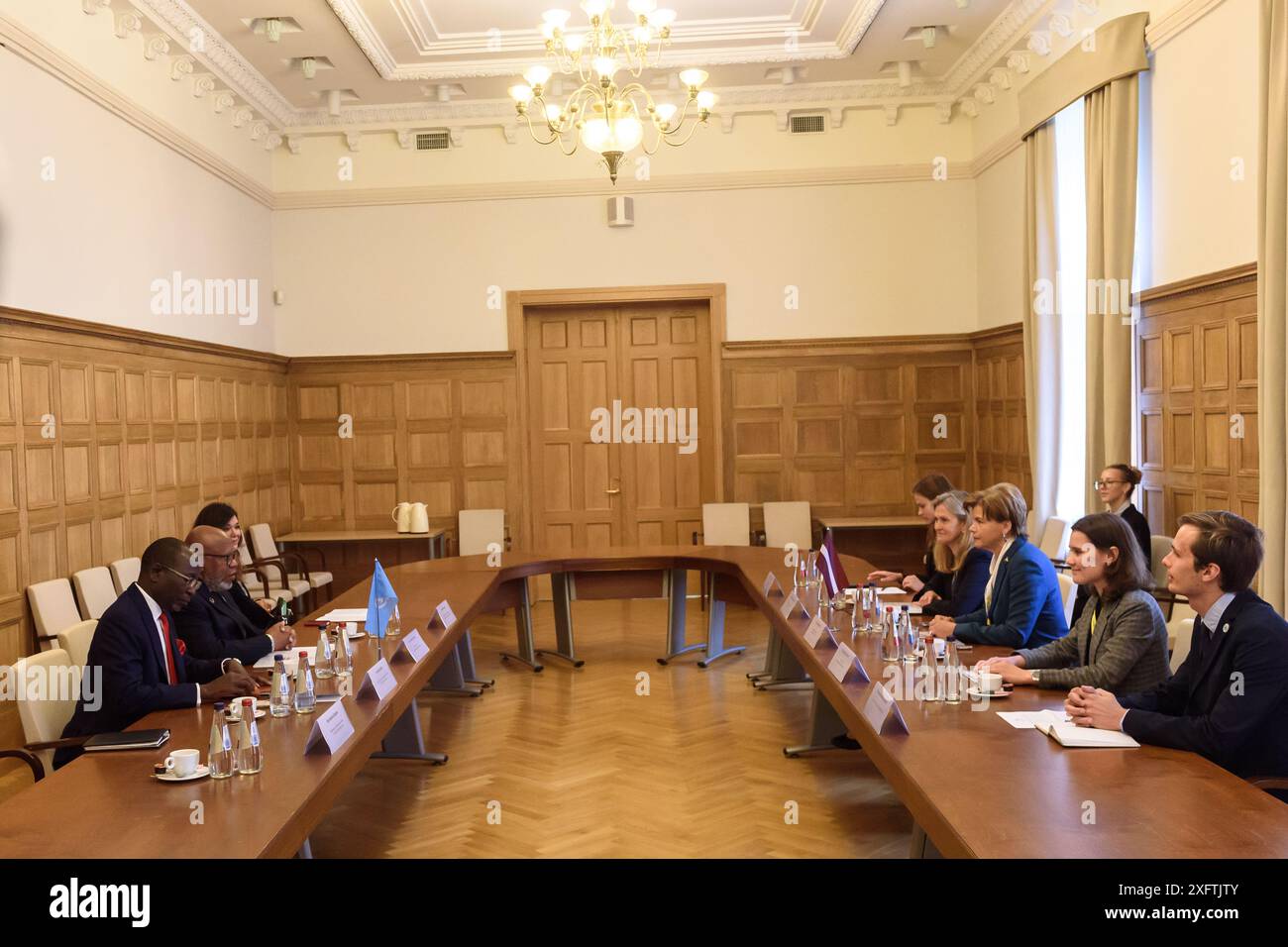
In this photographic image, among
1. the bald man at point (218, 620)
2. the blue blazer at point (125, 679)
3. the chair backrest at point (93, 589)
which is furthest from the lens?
the chair backrest at point (93, 589)

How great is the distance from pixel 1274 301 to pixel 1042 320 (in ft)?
9.36

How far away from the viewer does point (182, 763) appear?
9.31ft

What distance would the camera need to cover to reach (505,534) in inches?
384

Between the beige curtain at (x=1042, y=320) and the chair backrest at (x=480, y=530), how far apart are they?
171 inches

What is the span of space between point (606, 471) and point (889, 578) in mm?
4418

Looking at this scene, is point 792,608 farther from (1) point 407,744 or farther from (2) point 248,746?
(2) point 248,746

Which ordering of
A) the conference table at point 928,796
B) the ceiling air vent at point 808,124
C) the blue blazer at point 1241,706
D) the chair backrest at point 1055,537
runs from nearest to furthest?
the conference table at point 928,796
the blue blazer at point 1241,706
the chair backrest at point 1055,537
the ceiling air vent at point 808,124

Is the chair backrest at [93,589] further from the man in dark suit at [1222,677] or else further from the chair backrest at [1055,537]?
the chair backrest at [1055,537]

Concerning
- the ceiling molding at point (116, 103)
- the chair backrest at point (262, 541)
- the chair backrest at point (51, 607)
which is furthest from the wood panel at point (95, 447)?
the ceiling molding at point (116, 103)

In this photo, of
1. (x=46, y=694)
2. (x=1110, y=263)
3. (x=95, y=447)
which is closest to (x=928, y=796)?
(x=46, y=694)

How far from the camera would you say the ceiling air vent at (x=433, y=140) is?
386 inches
